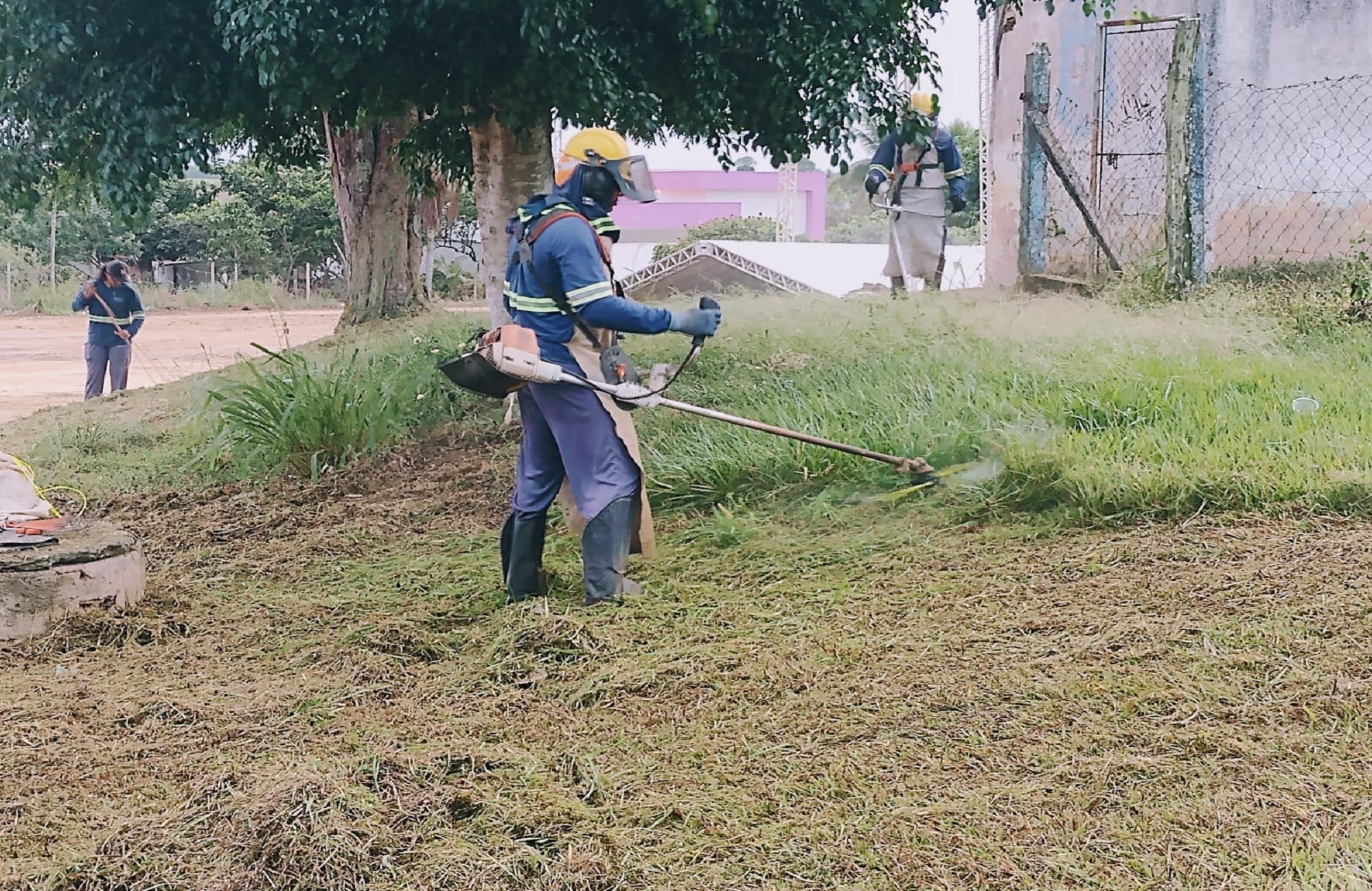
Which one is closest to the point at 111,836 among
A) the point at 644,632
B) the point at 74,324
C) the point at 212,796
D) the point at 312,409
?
the point at 212,796

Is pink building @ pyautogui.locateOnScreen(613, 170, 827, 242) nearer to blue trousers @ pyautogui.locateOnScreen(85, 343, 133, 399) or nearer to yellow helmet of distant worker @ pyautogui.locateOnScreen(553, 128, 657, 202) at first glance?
blue trousers @ pyautogui.locateOnScreen(85, 343, 133, 399)

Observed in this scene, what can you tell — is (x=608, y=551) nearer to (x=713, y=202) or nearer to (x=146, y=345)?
(x=146, y=345)

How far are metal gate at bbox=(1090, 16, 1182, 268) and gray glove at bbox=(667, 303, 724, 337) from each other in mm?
6646

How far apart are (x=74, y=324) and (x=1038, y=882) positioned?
86.8ft

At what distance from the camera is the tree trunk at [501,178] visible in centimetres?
734

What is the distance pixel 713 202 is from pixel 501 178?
41409 millimetres

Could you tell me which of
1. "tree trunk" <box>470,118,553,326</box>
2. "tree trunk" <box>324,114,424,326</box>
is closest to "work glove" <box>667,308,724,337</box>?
"tree trunk" <box>470,118,553,326</box>

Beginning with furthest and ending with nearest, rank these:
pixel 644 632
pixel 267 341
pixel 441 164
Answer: pixel 267 341, pixel 441 164, pixel 644 632

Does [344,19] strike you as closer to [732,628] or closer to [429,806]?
[732,628]

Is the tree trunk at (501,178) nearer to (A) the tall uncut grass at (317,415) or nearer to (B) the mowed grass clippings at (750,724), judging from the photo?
(A) the tall uncut grass at (317,415)

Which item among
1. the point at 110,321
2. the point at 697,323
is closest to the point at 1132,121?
the point at 697,323

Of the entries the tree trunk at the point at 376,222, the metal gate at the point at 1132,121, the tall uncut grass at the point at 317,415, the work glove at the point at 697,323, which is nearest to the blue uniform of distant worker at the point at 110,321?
the tree trunk at the point at 376,222

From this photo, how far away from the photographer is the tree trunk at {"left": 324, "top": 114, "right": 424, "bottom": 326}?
1240 centimetres

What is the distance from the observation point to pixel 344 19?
18.7 ft
